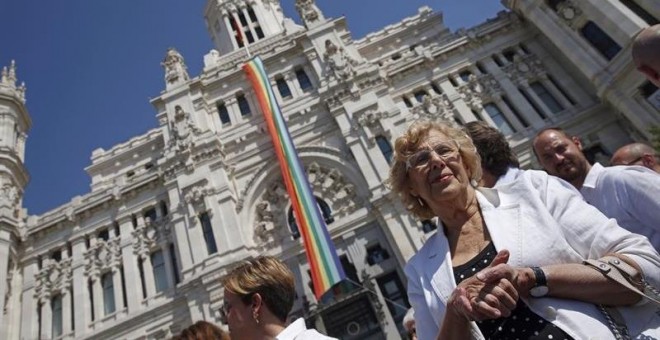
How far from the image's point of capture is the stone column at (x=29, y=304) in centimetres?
1891

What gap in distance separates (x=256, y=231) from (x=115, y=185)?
367 inches

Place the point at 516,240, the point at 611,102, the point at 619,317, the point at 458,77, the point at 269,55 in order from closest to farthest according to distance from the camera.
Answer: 1. the point at 619,317
2. the point at 516,240
3. the point at 611,102
4. the point at 458,77
5. the point at 269,55

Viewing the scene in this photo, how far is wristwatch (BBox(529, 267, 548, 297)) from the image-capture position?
209cm

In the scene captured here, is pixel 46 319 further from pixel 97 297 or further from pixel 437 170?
pixel 437 170

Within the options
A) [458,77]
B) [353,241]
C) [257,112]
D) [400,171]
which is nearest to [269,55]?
[257,112]

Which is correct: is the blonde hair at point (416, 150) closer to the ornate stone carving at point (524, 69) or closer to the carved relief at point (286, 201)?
the carved relief at point (286, 201)

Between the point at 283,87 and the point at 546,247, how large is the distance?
22302mm

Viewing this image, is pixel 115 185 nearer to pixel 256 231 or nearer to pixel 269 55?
pixel 256 231

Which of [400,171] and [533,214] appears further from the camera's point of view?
[400,171]

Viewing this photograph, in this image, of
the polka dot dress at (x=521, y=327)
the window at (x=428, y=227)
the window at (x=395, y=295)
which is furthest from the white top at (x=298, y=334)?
the window at (x=428, y=227)

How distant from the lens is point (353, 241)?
57.4 ft

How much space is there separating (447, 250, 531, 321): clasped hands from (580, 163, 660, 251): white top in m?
1.56

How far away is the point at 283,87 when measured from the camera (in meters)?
23.7

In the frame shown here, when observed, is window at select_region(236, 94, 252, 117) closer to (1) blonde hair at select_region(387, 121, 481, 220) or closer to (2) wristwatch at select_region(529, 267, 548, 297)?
(1) blonde hair at select_region(387, 121, 481, 220)
